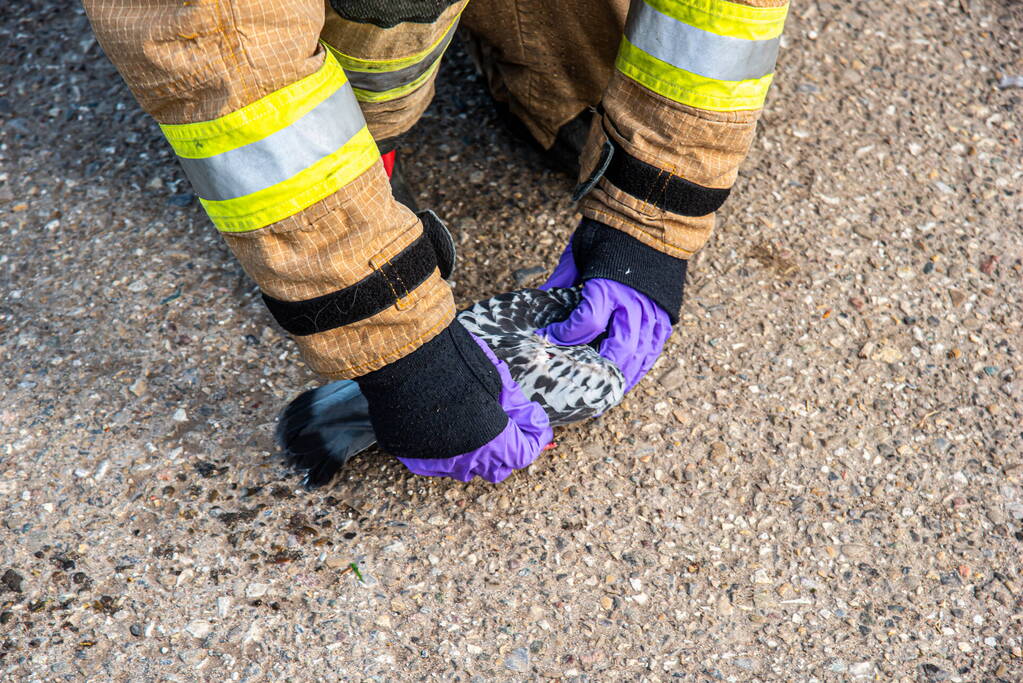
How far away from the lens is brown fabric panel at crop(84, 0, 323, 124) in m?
1.19

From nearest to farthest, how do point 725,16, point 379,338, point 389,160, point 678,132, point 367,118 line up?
point 379,338 < point 725,16 < point 678,132 < point 367,118 < point 389,160

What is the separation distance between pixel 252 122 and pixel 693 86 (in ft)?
2.64

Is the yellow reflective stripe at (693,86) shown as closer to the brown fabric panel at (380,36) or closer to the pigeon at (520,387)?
the brown fabric panel at (380,36)

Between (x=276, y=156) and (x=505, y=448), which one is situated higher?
(x=276, y=156)

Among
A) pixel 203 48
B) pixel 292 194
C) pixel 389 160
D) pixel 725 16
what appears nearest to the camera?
pixel 203 48

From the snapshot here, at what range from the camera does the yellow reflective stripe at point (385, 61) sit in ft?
5.23

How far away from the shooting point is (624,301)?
5.74 ft

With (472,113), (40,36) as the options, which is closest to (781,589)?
(472,113)

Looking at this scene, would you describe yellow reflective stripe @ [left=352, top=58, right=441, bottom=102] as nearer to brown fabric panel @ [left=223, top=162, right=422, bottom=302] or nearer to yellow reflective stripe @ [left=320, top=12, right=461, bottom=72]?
yellow reflective stripe @ [left=320, top=12, right=461, bottom=72]

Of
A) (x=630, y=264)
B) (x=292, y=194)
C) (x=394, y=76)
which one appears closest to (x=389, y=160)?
(x=394, y=76)

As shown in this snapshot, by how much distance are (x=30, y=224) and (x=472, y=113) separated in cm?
109

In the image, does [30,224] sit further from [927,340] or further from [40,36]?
[927,340]

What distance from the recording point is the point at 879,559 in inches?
64.1

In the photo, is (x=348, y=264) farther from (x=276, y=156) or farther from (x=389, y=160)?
(x=389, y=160)
